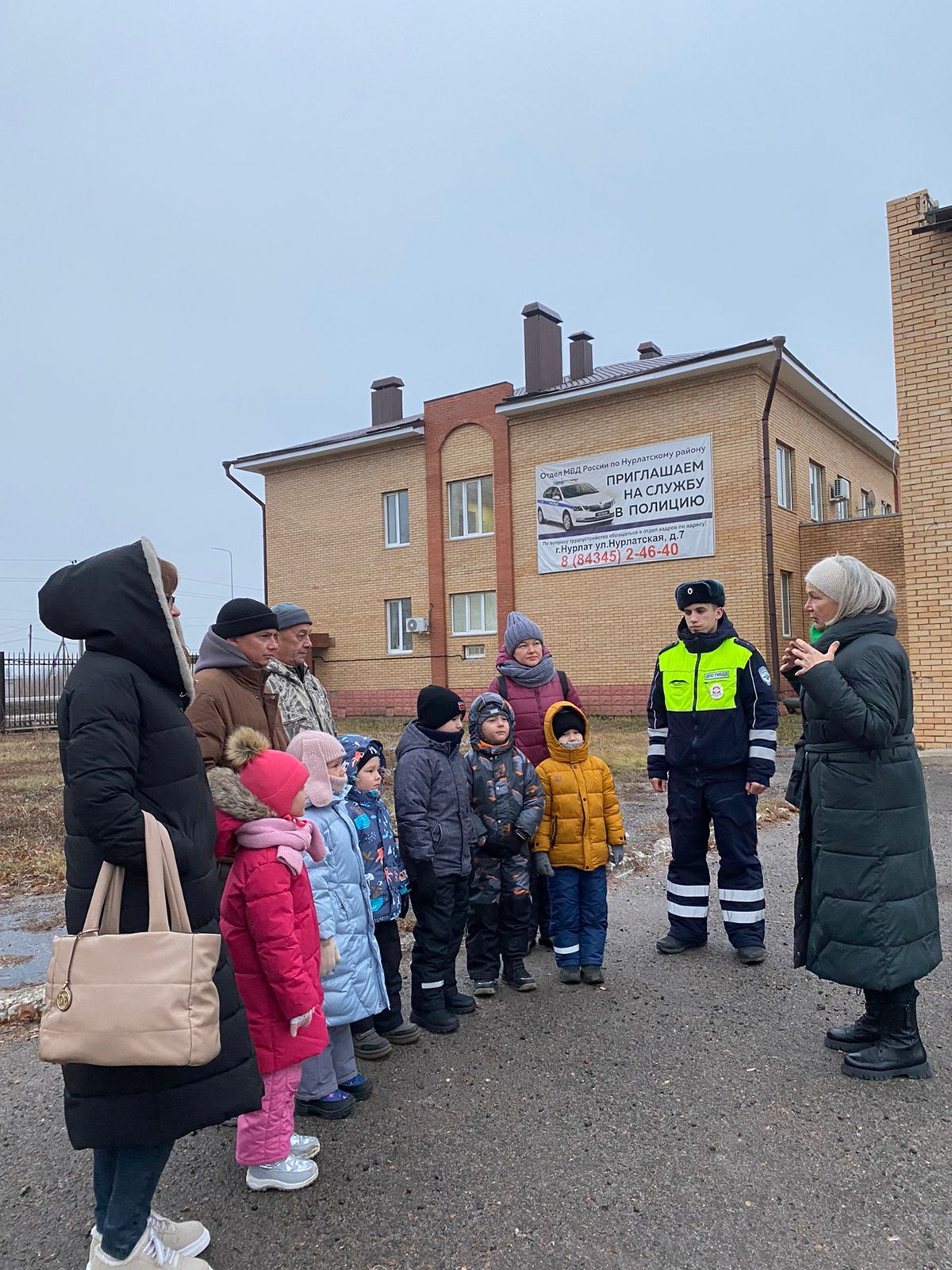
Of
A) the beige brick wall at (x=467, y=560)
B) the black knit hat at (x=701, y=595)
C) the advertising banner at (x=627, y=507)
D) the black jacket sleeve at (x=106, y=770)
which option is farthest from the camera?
the beige brick wall at (x=467, y=560)

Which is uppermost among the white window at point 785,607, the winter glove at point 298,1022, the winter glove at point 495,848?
the white window at point 785,607

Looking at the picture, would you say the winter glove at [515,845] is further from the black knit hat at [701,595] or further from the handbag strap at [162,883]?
the handbag strap at [162,883]

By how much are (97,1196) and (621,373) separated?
22.8 metres

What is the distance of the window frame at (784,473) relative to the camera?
71.9ft

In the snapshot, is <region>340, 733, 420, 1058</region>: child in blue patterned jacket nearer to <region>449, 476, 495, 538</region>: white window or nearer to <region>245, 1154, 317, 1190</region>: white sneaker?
<region>245, 1154, 317, 1190</region>: white sneaker

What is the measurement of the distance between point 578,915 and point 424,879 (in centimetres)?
108

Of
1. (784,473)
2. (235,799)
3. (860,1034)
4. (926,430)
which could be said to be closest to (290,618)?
(235,799)

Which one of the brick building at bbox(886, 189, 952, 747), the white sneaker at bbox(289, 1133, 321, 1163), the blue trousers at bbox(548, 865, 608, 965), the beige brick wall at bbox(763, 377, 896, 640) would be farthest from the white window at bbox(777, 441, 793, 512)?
the white sneaker at bbox(289, 1133, 321, 1163)

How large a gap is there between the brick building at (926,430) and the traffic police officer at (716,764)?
29.0 ft

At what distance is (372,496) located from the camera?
27.1m

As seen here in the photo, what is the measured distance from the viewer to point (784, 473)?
22422mm

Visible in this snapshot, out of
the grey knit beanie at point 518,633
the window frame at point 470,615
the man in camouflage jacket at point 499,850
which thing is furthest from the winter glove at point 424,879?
the window frame at point 470,615

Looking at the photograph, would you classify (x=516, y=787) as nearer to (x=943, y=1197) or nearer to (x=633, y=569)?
(x=943, y=1197)

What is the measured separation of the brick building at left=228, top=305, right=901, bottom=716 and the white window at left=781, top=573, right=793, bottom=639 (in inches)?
2.0
